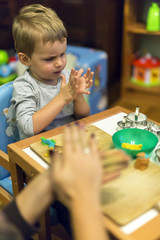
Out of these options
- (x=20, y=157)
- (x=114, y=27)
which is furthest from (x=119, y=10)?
(x=20, y=157)

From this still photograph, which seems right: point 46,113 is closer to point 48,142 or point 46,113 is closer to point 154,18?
point 48,142

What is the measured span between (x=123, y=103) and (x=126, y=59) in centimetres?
41

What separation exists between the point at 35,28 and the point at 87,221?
747mm

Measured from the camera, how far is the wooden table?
651 mm

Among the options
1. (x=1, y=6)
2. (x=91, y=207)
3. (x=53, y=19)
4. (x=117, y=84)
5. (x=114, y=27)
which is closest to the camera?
(x=91, y=207)

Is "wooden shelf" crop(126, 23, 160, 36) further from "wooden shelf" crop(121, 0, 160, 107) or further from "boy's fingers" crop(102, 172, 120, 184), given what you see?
"boy's fingers" crop(102, 172, 120, 184)

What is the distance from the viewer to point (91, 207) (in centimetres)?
59

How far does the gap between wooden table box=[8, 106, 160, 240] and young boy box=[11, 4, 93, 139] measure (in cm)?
8

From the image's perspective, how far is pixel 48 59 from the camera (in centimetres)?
113

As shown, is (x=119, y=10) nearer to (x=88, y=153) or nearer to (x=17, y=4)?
(x=17, y=4)

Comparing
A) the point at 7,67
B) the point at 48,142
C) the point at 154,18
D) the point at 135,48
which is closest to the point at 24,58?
Result: the point at 48,142

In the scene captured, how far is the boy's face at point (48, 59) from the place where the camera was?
1.10 m

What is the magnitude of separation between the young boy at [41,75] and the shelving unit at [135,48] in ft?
5.41

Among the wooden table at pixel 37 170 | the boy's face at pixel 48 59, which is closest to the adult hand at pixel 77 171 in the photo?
the wooden table at pixel 37 170
